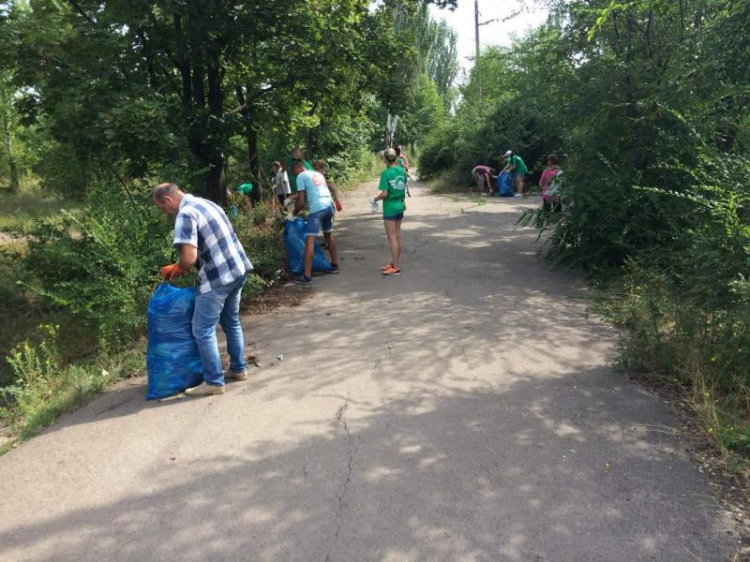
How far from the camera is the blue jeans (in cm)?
431

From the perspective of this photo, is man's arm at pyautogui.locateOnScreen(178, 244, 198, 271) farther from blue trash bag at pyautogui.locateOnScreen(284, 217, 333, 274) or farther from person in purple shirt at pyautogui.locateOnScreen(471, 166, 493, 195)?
person in purple shirt at pyautogui.locateOnScreen(471, 166, 493, 195)

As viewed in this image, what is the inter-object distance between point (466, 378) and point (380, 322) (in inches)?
66.4

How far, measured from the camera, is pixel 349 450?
3559mm

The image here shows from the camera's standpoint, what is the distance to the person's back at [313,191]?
302 inches

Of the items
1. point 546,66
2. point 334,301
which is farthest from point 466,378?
point 546,66

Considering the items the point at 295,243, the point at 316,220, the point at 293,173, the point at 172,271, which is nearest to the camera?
the point at 172,271

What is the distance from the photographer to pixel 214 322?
4.37 m

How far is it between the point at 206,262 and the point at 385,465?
6.68 ft

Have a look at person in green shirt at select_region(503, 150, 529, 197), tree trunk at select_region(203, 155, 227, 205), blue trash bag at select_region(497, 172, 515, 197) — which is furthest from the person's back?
blue trash bag at select_region(497, 172, 515, 197)

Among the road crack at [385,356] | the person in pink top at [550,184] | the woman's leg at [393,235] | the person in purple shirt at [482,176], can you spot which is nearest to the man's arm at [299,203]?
the woman's leg at [393,235]

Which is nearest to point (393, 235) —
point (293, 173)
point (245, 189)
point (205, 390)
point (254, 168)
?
point (293, 173)

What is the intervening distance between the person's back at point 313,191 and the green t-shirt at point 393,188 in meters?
0.78

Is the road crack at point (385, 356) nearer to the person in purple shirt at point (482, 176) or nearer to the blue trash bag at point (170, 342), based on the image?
the blue trash bag at point (170, 342)

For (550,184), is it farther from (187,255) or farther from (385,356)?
(187,255)
